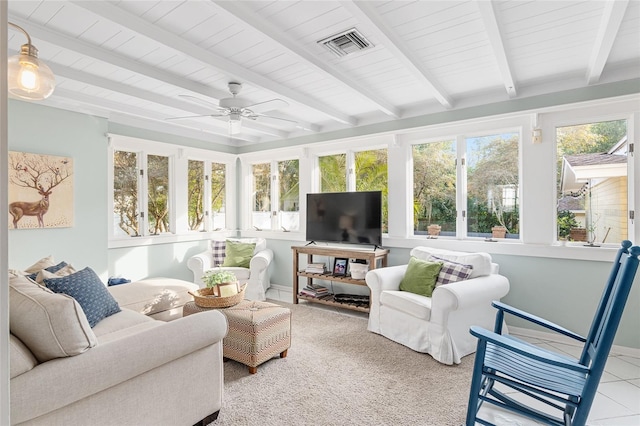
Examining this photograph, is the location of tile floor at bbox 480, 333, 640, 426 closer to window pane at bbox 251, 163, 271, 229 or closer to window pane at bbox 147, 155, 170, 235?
window pane at bbox 251, 163, 271, 229

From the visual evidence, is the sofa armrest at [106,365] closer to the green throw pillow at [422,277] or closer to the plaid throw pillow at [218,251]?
the green throw pillow at [422,277]

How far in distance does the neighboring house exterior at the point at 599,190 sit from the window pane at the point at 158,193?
4.88 meters

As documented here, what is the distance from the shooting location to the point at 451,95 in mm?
3744

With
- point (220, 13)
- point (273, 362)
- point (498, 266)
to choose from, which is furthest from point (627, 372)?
point (220, 13)

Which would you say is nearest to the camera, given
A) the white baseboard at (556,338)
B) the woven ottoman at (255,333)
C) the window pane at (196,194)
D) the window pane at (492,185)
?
the woven ottoman at (255,333)

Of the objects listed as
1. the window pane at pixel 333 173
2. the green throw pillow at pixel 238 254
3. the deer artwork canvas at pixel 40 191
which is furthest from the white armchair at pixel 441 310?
the deer artwork canvas at pixel 40 191

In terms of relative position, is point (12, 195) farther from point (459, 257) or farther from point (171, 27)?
point (459, 257)

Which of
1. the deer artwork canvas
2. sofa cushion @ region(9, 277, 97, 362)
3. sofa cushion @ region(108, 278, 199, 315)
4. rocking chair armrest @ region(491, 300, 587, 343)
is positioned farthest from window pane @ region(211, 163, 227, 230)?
rocking chair armrest @ region(491, 300, 587, 343)

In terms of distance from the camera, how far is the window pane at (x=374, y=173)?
457cm

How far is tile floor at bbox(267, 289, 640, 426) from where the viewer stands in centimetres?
209

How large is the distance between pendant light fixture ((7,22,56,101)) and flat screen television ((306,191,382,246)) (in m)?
3.31

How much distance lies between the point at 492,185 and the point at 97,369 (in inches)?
150

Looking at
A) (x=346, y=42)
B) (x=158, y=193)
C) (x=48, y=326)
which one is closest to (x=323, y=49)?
(x=346, y=42)

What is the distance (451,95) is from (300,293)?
9.97 feet
